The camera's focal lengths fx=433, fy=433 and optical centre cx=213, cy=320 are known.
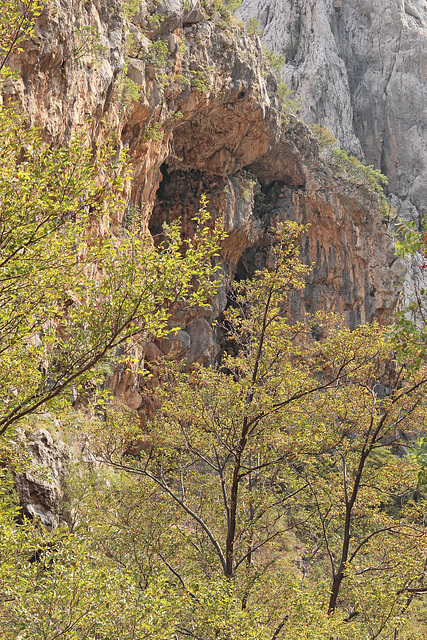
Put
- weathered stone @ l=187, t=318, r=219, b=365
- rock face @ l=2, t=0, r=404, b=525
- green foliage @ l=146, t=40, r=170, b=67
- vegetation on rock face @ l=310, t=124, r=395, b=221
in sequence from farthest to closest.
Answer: vegetation on rock face @ l=310, t=124, r=395, b=221, weathered stone @ l=187, t=318, r=219, b=365, green foliage @ l=146, t=40, r=170, b=67, rock face @ l=2, t=0, r=404, b=525

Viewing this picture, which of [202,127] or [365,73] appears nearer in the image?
[202,127]

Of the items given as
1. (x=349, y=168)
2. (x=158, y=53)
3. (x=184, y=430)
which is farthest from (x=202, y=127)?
(x=184, y=430)

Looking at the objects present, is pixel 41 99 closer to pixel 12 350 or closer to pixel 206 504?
pixel 12 350

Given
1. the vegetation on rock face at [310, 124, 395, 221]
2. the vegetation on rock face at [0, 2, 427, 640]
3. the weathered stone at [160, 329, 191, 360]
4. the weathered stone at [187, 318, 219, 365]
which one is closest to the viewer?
the vegetation on rock face at [0, 2, 427, 640]

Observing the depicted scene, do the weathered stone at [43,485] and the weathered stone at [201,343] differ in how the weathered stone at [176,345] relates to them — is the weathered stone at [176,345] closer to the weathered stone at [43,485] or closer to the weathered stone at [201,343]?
the weathered stone at [201,343]

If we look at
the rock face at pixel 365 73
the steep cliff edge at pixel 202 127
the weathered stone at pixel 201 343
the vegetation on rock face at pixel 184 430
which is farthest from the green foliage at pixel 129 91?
the rock face at pixel 365 73

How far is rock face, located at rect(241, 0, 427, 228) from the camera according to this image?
47812mm

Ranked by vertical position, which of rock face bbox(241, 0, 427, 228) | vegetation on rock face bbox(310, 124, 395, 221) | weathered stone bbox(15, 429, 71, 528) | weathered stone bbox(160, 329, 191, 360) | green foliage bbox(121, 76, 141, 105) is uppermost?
rock face bbox(241, 0, 427, 228)

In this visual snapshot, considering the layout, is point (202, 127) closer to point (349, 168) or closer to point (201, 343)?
point (201, 343)

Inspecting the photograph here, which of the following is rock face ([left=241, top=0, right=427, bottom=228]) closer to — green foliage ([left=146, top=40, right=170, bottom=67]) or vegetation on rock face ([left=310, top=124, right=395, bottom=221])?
vegetation on rock face ([left=310, top=124, right=395, bottom=221])

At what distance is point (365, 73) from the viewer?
52.8 meters

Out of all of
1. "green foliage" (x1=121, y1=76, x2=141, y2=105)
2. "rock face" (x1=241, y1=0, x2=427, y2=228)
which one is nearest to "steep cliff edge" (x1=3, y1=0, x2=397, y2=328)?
"green foliage" (x1=121, y1=76, x2=141, y2=105)

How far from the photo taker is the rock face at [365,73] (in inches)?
1882

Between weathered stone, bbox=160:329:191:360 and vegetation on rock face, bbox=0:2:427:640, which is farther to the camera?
weathered stone, bbox=160:329:191:360
